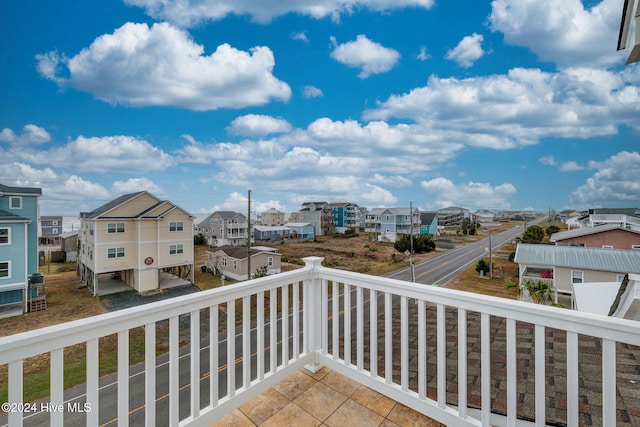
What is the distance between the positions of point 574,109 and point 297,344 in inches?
308

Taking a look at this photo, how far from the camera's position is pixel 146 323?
3.60ft

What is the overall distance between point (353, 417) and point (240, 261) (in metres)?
9.56

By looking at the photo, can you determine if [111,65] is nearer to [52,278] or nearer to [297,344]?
[297,344]

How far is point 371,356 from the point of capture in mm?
1646

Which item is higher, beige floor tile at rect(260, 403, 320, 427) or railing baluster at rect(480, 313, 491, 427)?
railing baluster at rect(480, 313, 491, 427)

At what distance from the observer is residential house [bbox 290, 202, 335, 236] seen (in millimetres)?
28906

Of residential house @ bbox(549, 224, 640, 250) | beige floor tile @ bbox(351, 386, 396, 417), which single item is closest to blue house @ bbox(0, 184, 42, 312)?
beige floor tile @ bbox(351, 386, 396, 417)

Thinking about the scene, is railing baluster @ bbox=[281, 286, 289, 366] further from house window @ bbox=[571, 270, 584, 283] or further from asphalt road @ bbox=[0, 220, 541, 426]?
house window @ bbox=[571, 270, 584, 283]

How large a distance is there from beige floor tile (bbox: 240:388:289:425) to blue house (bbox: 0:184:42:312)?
4.60 metres

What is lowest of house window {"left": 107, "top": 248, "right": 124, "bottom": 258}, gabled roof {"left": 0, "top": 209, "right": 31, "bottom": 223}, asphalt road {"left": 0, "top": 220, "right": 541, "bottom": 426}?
asphalt road {"left": 0, "top": 220, "right": 541, "bottom": 426}

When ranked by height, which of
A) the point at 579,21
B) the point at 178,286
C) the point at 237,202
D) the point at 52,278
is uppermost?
the point at 579,21

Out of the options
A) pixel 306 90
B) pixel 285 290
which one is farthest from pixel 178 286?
pixel 285 290

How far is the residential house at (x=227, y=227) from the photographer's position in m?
17.7

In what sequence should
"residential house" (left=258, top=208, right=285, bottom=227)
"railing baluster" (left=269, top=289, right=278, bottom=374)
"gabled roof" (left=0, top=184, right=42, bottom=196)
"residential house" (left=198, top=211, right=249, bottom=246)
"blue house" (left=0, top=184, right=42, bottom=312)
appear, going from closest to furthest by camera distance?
"railing baluster" (left=269, top=289, right=278, bottom=374)
"blue house" (left=0, top=184, right=42, bottom=312)
"gabled roof" (left=0, top=184, right=42, bottom=196)
"residential house" (left=198, top=211, right=249, bottom=246)
"residential house" (left=258, top=208, right=285, bottom=227)
